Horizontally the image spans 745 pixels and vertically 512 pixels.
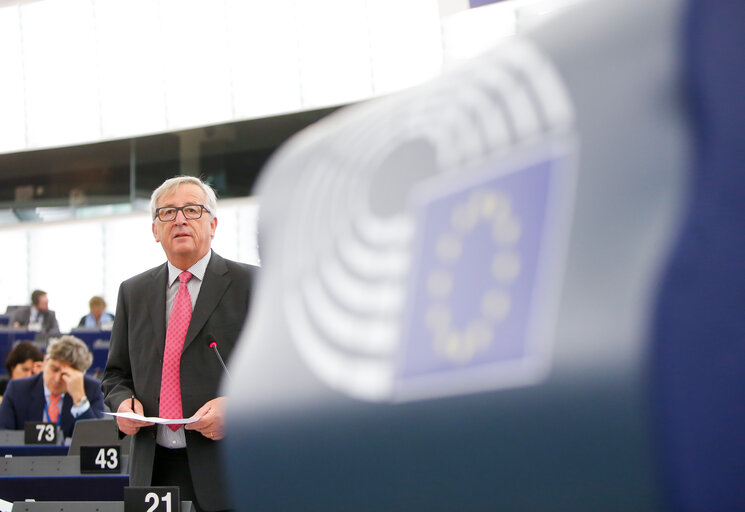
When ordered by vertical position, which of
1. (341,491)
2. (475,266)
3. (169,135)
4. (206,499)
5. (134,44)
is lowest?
(206,499)

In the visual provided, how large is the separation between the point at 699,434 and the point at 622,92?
129 millimetres

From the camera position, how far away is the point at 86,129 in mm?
17453

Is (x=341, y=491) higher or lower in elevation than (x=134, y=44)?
lower

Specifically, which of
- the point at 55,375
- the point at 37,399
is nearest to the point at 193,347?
the point at 55,375

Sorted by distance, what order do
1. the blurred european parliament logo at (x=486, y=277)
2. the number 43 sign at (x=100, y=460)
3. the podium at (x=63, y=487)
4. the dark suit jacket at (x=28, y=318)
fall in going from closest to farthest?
the blurred european parliament logo at (x=486, y=277)
the podium at (x=63, y=487)
the number 43 sign at (x=100, y=460)
the dark suit jacket at (x=28, y=318)

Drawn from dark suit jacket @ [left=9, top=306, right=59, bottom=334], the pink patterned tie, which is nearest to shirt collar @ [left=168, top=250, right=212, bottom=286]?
the pink patterned tie

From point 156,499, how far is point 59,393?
11.5 ft

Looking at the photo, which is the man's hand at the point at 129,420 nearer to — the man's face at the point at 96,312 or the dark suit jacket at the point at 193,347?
the dark suit jacket at the point at 193,347

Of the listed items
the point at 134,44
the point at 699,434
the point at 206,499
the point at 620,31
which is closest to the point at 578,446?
the point at 699,434

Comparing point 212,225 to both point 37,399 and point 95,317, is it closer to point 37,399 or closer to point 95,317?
point 37,399

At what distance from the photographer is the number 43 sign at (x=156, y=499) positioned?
190 cm

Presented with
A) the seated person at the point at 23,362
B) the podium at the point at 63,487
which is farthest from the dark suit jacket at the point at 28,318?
the podium at the point at 63,487

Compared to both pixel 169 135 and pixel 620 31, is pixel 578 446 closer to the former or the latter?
pixel 620 31

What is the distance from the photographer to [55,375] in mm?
5078
